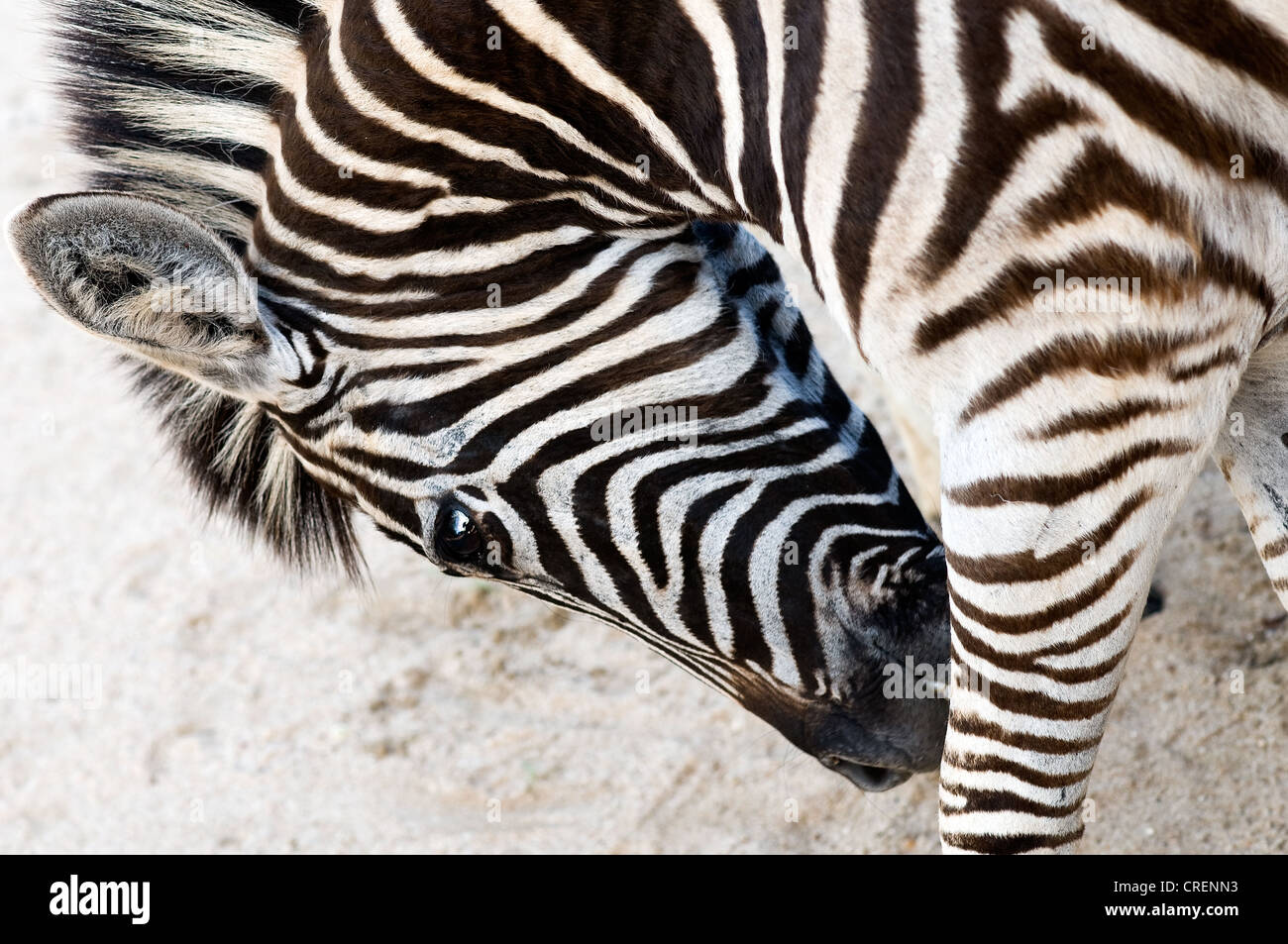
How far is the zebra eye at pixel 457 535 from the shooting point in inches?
99.4

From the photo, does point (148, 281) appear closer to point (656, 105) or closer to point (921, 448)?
point (656, 105)

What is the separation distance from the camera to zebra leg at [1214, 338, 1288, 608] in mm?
2518

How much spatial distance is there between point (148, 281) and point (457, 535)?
0.84 m

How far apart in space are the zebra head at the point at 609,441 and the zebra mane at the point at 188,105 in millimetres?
267

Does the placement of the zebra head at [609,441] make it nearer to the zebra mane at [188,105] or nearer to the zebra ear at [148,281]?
the zebra ear at [148,281]

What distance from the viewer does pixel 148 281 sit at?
2.41 m

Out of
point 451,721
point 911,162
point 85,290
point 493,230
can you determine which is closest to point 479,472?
point 493,230

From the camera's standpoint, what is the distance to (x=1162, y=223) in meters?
1.84
